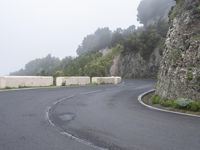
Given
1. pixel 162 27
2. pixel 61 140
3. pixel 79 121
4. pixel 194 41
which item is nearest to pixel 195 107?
pixel 194 41

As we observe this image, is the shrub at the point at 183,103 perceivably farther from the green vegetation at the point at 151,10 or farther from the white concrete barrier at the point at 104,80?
the green vegetation at the point at 151,10

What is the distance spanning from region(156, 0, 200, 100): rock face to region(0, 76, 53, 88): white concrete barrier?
14091 mm

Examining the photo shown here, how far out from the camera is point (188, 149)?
7.50 metres

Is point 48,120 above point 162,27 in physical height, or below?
below

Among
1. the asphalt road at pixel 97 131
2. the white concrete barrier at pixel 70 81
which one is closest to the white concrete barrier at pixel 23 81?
the white concrete barrier at pixel 70 81

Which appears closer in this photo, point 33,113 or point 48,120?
point 48,120

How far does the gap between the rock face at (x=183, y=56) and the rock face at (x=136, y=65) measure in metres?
45.4

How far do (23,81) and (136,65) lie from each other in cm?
4246

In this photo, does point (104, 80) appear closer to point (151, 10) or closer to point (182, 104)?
point (182, 104)

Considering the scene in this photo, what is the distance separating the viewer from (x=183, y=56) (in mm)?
18688

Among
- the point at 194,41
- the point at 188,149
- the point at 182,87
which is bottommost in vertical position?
the point at 188,149

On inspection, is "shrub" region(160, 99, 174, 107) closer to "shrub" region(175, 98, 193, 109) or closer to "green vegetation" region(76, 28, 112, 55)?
"shrub" region(175, 98, 193, 109)

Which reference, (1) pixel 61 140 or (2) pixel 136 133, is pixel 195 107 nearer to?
(2) pixel 136 133

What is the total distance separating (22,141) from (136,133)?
324 centimetres
